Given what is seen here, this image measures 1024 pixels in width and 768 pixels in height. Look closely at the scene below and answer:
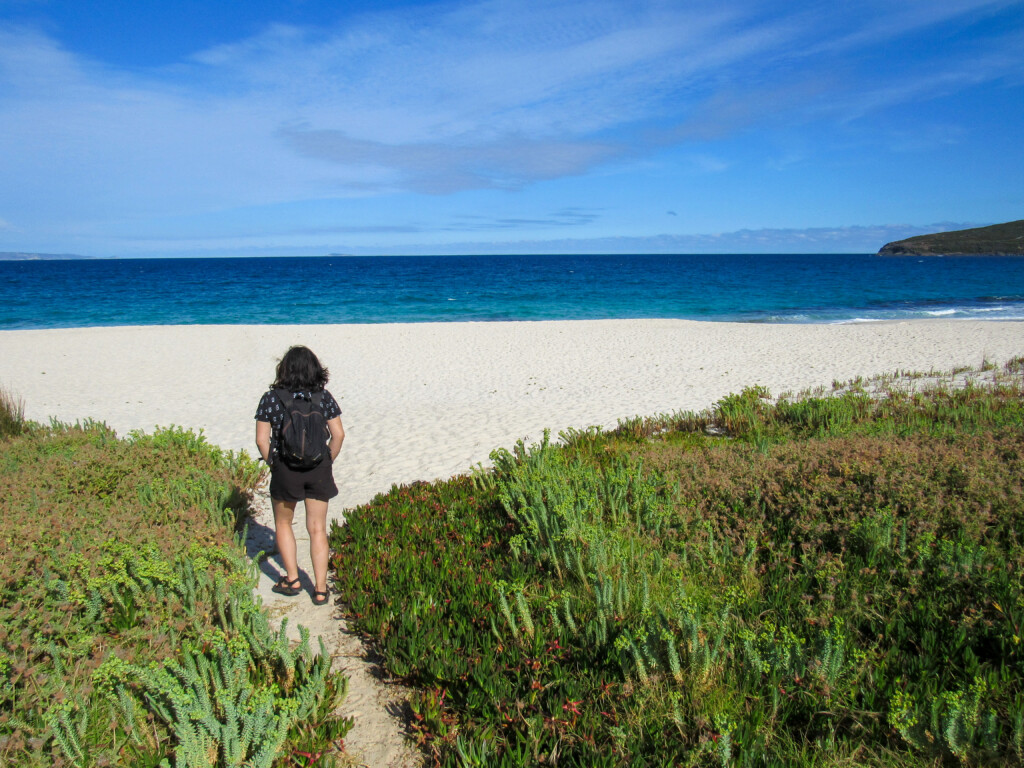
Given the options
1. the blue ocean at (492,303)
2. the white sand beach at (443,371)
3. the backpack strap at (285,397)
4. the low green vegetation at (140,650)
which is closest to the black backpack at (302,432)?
the backpack strap at (285,397)

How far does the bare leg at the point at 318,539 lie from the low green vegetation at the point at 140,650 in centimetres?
49

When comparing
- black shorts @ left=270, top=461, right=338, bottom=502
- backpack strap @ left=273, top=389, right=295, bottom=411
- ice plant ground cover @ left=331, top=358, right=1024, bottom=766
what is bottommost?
ice plant ground cover @ left=331, top=358, right=1024, bottom=766

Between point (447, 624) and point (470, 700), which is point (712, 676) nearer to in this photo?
point (470, 700)

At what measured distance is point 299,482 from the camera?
4.16 meters

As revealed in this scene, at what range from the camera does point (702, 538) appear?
4.45 meters

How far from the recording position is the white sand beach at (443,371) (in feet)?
30.0

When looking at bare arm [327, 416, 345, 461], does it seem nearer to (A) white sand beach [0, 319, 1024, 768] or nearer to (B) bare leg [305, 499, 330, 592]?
(B) bare leg [305, 499, 330, 592]

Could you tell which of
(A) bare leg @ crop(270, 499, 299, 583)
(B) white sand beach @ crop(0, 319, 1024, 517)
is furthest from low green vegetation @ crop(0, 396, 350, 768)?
(B) white sand beach @ crop(0, 319, 1024, 517)

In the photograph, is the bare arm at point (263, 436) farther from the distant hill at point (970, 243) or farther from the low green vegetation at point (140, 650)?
the distant hill at point (970, 243)

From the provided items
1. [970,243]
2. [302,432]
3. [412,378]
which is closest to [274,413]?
[302,432]

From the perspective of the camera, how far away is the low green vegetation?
2.53 m

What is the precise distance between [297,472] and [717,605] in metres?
2.94

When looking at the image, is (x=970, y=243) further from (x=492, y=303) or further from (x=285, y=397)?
(x=285, y=397)

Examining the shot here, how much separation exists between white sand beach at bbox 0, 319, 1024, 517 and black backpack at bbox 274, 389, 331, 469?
2.40m
